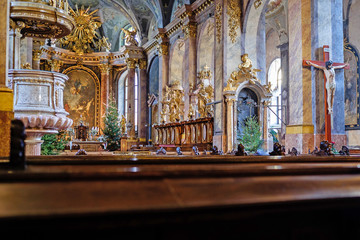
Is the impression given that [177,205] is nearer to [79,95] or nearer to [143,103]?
[143,103]

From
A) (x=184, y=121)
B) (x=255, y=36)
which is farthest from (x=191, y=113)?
(x=255, y=36)

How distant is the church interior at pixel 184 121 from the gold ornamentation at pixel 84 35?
93mm

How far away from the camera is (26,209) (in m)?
1.07

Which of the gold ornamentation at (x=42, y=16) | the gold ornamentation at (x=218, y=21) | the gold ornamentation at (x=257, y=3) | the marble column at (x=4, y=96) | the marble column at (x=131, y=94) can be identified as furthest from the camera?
the marble column at (x=131, y=94)

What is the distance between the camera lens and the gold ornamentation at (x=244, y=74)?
12.8m

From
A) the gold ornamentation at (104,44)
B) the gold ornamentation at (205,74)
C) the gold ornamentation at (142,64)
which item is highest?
the gold ornamentation at (104,44)

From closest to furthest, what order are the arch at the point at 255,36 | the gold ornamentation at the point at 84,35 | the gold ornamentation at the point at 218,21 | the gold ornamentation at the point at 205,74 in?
the arch at the point at 255,36 → the gold ornamentation at the point at 218,21 → the gold ornamentation at the point at 205,74 → the gold ornamentation at the point at 84,35

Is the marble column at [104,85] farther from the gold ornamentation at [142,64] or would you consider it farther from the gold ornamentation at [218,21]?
the gold ornamentation at [218,21]

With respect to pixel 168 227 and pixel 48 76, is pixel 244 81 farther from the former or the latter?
pixel 168 227

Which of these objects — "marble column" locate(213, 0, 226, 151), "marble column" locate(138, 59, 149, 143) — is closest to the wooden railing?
"marble column" locate(213, 0, 226, 151)

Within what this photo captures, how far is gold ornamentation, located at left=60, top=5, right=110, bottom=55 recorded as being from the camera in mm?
24609

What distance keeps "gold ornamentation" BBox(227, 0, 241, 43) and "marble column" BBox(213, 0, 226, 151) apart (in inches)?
10.2

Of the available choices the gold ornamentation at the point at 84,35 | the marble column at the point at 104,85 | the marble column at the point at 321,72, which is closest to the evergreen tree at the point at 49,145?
the marble column at the point at 321,72

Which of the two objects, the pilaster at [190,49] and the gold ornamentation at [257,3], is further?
the pilaster at [190,49]
